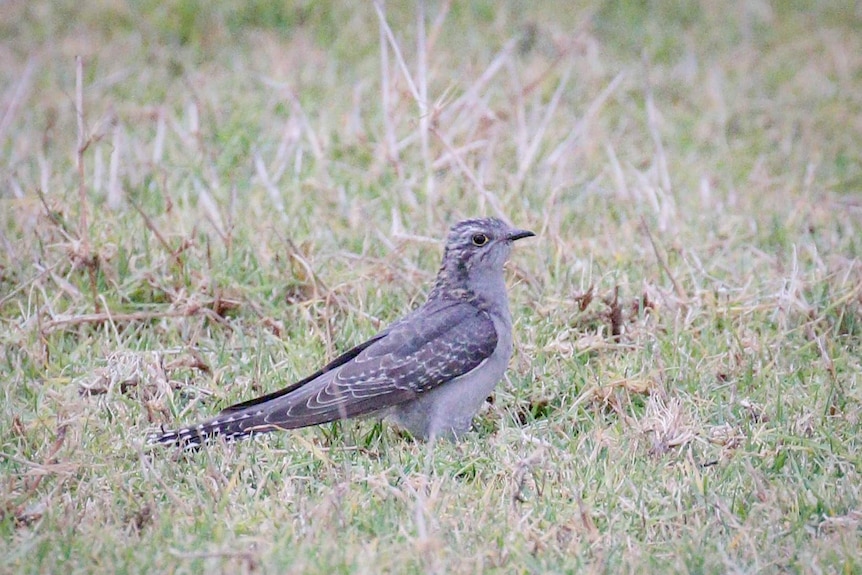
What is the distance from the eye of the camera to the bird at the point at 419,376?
5.95 metres

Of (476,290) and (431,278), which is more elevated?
(476,290)

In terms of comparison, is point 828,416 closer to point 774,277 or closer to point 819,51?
A: point 774,277

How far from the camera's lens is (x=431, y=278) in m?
7.69

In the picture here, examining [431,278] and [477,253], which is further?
[431,278]

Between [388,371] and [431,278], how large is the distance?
1.52 m

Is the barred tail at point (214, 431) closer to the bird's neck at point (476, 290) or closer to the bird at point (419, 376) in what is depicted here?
the bird at point (419, 376)

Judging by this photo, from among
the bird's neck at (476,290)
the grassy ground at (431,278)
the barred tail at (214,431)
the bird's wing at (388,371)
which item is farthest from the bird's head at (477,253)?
the barred tail at (214,431)

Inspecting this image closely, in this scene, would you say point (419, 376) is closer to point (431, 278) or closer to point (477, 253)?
point (477, 253)

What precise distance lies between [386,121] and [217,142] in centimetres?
137

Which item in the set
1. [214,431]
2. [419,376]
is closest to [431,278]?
[419,376]

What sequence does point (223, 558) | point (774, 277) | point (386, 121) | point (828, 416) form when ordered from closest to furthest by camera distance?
1. point (223, 558)
2. point (828, 416)
3. point (774, 277)
4. point (386, 121)

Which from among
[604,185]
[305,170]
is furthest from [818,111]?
[305,170]

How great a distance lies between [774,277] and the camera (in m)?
7.60

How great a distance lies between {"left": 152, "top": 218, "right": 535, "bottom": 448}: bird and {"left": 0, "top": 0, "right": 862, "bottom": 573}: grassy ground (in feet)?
0.53
